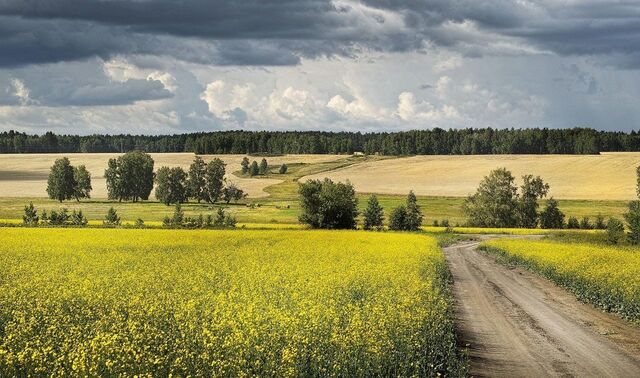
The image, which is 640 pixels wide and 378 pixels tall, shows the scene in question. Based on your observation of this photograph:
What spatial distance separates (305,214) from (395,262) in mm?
Result: 47860

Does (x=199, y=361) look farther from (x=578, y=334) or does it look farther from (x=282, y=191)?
(x=282, y=191)

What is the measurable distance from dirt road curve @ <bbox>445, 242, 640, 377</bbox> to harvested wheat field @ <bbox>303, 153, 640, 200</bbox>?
96169 mm

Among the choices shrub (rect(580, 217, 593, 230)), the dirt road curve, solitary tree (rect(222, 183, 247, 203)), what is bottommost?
shrub (rect(580, 217, 593, 230))

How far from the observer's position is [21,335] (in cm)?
1573

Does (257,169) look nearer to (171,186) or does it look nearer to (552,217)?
(171,186)

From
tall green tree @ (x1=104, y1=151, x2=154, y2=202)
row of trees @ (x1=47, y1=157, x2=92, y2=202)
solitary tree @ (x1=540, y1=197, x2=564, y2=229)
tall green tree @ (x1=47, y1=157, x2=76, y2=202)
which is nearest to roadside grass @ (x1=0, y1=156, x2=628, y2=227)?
tall green tree @ (x1=47, y1=157, x2=76, y2=202)

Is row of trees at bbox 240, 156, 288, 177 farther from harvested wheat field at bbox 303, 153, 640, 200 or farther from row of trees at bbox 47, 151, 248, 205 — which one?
row of trees at bbox 47, 151, 248, 205

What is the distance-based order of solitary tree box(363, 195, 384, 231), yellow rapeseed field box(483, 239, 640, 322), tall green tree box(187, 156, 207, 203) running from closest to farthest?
yellow rapeseed field box(483, 239, 640, 322), solitary tree box(363, 195, 384, 231), tall green tree box(187, 156, 207, 203)

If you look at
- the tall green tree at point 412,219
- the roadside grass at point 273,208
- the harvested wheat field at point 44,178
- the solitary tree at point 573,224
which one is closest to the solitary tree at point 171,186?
the roadside grass at point 273,208

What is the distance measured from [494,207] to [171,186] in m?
59.0

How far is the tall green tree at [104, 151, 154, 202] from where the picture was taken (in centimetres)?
14325

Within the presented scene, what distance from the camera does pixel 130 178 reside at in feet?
478

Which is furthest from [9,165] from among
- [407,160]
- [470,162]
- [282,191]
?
[470,162]

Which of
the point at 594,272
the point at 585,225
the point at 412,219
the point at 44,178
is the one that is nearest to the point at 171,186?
the point at 44,178
